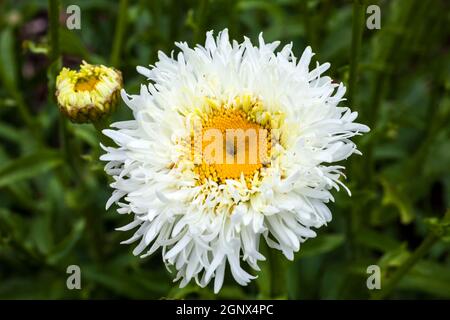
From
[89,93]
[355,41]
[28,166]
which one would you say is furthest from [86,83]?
[28,166]

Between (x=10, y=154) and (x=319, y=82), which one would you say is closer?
(x=319, y=82)

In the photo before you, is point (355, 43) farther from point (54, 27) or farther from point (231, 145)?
point (54, 27)

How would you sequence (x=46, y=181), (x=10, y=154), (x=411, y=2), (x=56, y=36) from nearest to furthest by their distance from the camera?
1. (x=56, y=36)
2. (x=411, y=2)
3. (x=46, y=181)
4. (x=10, y=154)

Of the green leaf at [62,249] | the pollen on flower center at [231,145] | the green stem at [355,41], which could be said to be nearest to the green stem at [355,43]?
the green stem at [355,41]

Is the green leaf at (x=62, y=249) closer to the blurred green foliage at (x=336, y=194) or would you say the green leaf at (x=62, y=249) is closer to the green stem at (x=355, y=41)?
the blurred green foliage at (x=336, y=194)

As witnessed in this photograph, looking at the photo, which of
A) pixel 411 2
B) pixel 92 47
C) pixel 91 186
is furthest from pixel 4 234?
pixel 411 2

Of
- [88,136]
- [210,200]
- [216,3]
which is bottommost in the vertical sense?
[210,200]

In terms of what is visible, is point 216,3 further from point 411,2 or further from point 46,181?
point 46,181
